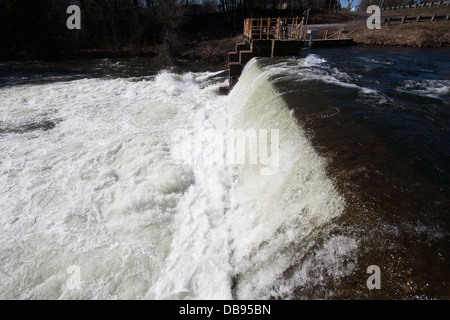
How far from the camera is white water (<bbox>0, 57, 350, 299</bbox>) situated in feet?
10.6

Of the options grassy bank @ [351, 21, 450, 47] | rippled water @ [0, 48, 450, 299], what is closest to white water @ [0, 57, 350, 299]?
rippled water @ [0, 48, 450, 299]

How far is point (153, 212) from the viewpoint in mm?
4562

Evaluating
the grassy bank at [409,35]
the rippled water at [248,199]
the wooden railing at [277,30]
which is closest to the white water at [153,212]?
the rippled water at [248,199]

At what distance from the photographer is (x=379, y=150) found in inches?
147

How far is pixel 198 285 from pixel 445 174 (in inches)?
158

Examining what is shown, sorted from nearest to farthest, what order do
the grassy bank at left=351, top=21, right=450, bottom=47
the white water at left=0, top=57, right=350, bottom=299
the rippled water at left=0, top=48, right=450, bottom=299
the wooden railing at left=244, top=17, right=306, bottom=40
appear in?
the rippled water at left=0, top=48, right=450, bottom=299
the white water at left=0, top=57, right=350, bottom=299
the wooden railing at left=244, top=17, right=306, bottom=40
the grassy bank at left=351, top=21, right=450, bottom=47

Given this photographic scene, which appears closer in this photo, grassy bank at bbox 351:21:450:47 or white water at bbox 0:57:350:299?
white water at bbox 0:57:350:299

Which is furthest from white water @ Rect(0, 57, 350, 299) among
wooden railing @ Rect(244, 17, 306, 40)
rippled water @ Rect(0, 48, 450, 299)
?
wooden railing @ Rect(244, 17, 306, 40)

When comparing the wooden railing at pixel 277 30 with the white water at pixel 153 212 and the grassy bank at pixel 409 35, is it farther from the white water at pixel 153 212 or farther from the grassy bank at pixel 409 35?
the white water at pixel 153 212

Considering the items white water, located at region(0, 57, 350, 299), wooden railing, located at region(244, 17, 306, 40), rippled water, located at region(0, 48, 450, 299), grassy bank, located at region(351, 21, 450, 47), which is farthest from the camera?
grassy bank, located at region(351, 21, 450, 47)

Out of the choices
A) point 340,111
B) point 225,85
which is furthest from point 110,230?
point 225,85

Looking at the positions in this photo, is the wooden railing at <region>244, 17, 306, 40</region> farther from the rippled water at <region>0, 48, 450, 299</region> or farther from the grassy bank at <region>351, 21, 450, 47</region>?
the grassy bank at <region>351, 21, 450, 47</region>

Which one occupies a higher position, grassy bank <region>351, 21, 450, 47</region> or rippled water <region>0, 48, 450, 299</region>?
grassy bank <region>351, 21, 450, 47</region>

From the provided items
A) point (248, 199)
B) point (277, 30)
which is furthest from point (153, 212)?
point (277, 30)
